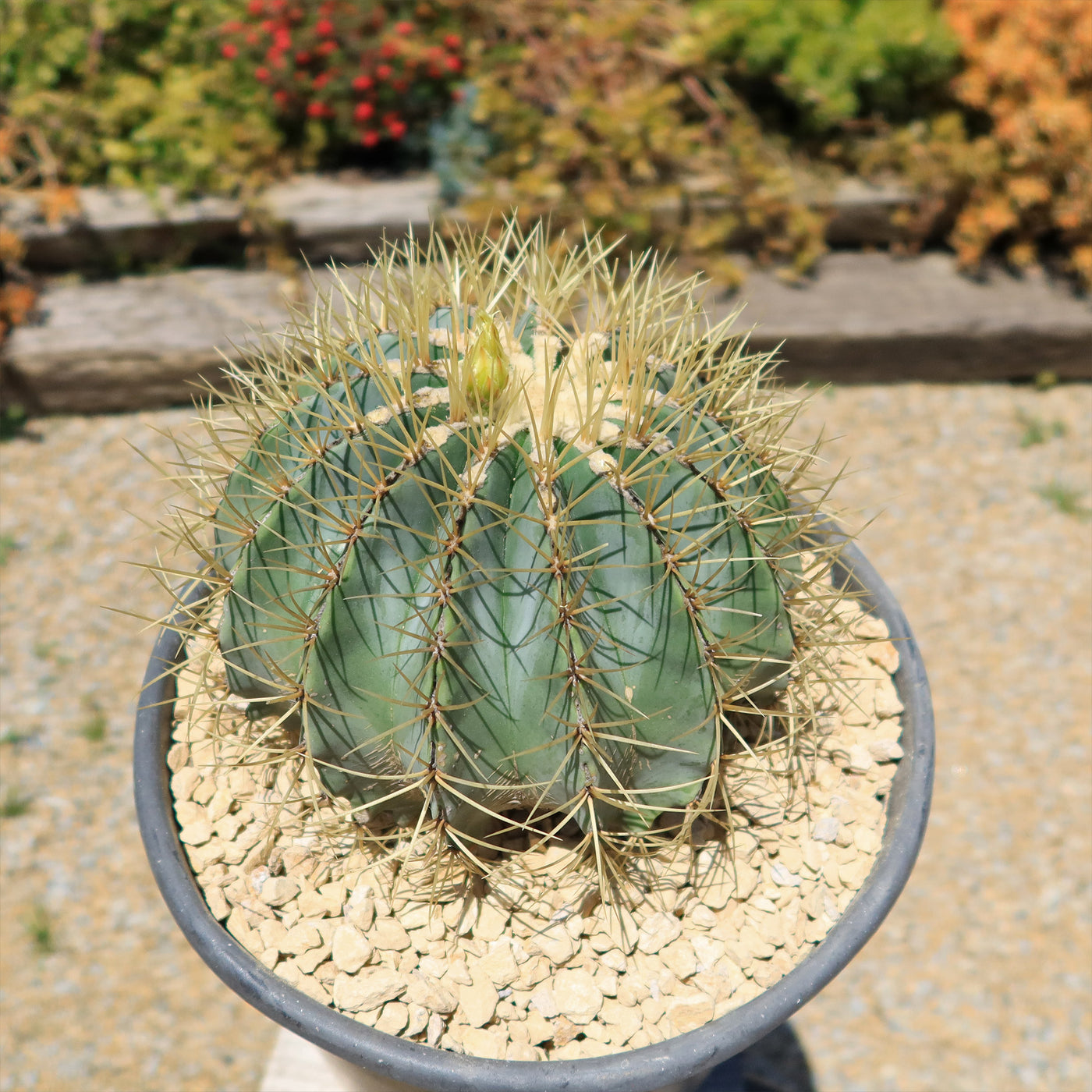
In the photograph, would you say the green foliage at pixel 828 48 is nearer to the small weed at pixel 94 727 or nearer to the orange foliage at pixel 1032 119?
the orange foliage at pixel 1032 119

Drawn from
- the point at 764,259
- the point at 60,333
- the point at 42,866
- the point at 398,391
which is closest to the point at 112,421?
the point at 60,333

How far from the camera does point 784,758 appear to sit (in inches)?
54.4

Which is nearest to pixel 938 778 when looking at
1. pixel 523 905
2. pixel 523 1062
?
pixel 523 905

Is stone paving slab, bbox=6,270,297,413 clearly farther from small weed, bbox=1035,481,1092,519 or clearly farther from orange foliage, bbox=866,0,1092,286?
small weed, bbox=1035,481,1092,519

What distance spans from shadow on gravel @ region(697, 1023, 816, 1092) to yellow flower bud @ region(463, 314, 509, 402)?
1595 millimetres

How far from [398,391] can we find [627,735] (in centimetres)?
45

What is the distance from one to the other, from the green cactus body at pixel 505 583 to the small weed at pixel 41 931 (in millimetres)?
1524

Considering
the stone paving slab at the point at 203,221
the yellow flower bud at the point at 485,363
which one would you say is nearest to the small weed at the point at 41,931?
the yellow flower bud at the point at 485,363

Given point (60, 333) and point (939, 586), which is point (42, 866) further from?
point (939, 586)

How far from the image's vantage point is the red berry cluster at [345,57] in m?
3.45

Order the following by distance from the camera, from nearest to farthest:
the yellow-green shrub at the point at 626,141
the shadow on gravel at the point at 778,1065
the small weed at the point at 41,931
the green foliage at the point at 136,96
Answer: the shadow on gravel at the point at 778,1065 < the small weed at the point at 41,931 < the yellow-green shrub at the point at 626,141 < the green foliage at the point at 136,96

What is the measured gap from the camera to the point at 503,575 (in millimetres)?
1082

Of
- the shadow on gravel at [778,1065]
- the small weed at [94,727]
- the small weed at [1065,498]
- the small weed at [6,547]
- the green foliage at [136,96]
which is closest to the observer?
the shadow on gravel at [778,1065]

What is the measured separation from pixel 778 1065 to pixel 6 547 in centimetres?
255
